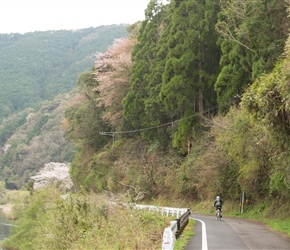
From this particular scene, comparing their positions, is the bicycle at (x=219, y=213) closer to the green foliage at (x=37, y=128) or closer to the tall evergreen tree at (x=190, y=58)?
the tall evergreen tree at (x=190, y=58)

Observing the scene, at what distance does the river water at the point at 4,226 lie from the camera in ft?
174

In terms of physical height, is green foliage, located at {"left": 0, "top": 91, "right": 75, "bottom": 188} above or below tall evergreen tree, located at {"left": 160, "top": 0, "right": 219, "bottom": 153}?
below

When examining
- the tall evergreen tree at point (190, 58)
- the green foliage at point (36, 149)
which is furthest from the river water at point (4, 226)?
the tall evergreen tree at point (190, 58)

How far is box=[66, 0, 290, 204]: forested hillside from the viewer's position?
19652 mm

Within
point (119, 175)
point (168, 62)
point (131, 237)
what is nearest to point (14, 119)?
point (119, 175)

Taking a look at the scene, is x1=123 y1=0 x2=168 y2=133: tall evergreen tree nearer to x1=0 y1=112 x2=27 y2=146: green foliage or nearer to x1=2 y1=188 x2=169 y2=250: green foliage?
x1=2 y1=188 x2=169 y2=250: green foliage

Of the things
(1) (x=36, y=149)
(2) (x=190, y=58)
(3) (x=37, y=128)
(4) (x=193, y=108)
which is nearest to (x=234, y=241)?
(2) (x=190, y=58)

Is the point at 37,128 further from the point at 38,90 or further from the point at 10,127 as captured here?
the point at 38,90

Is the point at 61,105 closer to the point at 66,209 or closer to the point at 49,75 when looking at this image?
the point at 49,75

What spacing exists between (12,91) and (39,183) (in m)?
71.3

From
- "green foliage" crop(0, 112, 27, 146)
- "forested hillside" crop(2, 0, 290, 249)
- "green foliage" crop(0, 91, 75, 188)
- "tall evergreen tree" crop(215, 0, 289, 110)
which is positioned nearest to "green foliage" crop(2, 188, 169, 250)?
"forested hillside" crop(2, 0, 290, 249)

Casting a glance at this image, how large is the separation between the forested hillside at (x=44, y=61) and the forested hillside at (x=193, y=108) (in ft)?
272

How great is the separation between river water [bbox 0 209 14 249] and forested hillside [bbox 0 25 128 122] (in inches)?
2136

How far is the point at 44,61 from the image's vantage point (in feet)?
495
